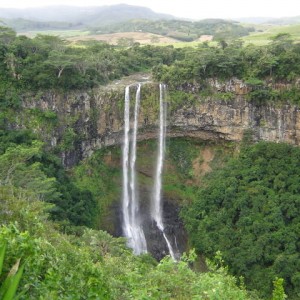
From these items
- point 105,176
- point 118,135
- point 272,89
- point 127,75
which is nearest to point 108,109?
point 118,135

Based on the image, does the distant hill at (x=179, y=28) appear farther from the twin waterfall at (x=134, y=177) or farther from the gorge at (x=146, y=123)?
the twin waterfall at (x=134, y=177)

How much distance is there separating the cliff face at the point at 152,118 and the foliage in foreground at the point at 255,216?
154cm

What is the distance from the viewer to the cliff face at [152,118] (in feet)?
82.2

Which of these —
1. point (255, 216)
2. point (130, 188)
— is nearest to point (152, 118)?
point (130, 188)

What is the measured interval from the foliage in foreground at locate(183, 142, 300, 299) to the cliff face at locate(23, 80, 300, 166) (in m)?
1.54

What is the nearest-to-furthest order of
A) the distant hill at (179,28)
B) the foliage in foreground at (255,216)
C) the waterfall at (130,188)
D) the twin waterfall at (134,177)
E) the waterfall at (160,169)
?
the foliage in foreground at (255,216)
the waterfall at (130,188)
the twin waterfall at (134,177)
the waterfall at (160,169)
the distant hill at (179,28)

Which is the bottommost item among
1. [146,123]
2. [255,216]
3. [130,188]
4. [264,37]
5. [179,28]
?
[130,188]

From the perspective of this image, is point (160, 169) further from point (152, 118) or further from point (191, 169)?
point (152, 118)

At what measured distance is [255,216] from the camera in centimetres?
2138

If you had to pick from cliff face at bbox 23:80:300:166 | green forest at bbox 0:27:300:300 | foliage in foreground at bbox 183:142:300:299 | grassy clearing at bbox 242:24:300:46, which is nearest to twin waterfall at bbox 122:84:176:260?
cliff face at bbox 23:80:300:166

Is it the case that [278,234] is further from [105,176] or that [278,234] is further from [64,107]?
[64,107]

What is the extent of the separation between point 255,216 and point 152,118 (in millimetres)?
9575

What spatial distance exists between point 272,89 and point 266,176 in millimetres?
5516

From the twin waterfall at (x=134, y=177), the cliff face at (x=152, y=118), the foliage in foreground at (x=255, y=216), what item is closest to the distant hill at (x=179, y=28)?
the cliff face at (x=152, y=118)
